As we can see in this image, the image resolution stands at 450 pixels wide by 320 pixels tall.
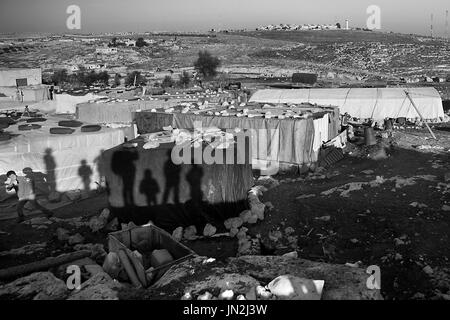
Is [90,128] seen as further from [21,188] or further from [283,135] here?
[283,135]

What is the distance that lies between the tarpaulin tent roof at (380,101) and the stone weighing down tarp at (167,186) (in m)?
13.0

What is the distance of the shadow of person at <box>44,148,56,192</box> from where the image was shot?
1128 cm

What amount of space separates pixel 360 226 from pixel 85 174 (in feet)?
24.1

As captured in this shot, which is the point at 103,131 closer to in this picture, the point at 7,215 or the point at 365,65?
the point at 7,215

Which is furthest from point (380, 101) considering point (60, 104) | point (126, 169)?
point (60, 104)

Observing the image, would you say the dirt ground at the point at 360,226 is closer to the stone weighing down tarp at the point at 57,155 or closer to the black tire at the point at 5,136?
the stone weighing down tarp at the point at 57,155

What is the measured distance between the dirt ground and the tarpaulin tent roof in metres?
8.00

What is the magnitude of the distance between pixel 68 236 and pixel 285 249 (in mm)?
3985

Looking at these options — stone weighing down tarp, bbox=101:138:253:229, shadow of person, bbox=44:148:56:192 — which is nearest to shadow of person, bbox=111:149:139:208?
stone weighing down tarp, bbox=101:138:253:229

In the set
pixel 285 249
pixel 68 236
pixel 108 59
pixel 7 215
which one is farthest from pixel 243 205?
pixel 108 59

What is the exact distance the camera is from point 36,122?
13.5 m

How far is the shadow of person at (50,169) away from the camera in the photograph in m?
11.3

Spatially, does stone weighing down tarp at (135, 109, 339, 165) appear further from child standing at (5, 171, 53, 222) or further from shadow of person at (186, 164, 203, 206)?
child standing at (5, 171, 53, 222)

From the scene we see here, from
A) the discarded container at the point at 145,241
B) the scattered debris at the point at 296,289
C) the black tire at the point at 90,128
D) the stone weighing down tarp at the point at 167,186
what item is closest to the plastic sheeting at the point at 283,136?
the black tire at the point at 90,128
